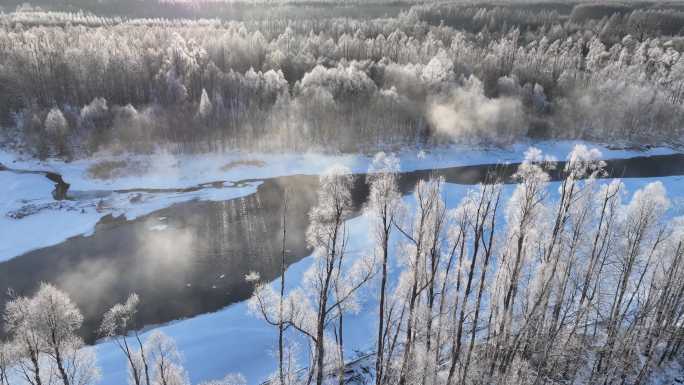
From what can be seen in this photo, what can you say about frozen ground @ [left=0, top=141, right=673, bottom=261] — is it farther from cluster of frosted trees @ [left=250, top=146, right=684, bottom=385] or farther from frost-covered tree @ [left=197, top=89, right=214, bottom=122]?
cluster of frosted trees @ [left=250, top=146, right=684, bottom=385]

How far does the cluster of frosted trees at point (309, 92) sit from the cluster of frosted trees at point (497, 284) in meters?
35.6

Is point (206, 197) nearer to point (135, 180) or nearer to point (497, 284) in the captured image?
point (135, 180)

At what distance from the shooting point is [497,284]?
17.4m

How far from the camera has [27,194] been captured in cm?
4078

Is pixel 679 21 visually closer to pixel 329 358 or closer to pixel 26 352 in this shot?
pixel 329 358

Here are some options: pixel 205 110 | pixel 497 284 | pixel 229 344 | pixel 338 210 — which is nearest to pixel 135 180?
pixel 205 110

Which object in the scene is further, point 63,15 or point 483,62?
point 63,15

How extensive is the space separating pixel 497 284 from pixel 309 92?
44174 millimetres

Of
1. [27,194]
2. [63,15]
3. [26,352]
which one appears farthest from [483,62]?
[63,15]

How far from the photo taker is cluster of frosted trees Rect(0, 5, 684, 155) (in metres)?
51.3

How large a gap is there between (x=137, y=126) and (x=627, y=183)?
51.5 meters

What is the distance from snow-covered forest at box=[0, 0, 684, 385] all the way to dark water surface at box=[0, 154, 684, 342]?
7.4 inches

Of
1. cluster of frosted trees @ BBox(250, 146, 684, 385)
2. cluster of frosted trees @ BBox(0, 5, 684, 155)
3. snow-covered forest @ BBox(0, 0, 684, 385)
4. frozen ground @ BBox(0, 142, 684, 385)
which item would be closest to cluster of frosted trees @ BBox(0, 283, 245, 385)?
snow-covered forest @ BBox(0, 0, 684, 385)

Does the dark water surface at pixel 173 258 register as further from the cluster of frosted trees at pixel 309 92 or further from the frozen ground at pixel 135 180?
the cluster of frosted trees at pixel 309 92
